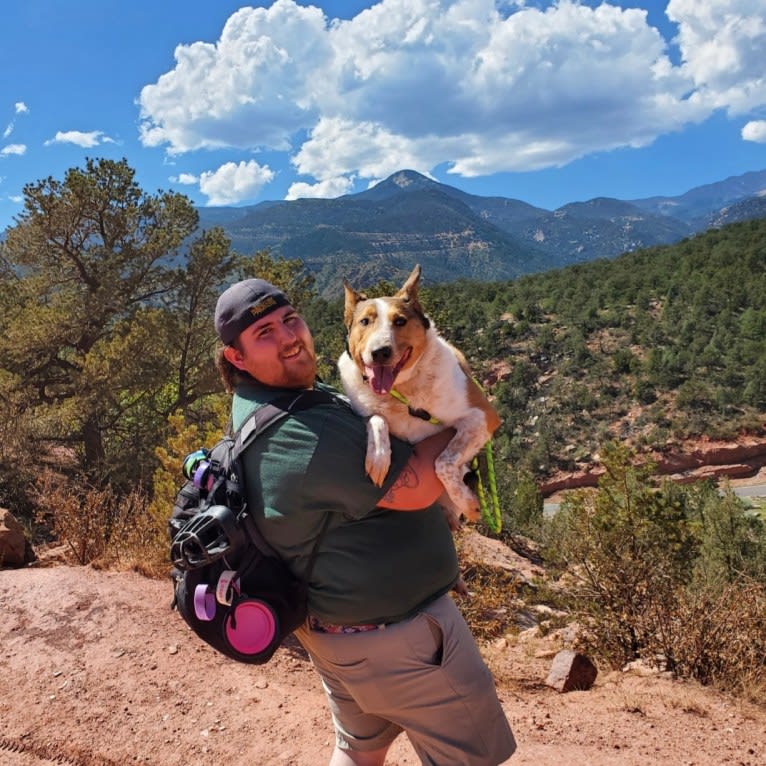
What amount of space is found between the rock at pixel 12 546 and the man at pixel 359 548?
593 centimetres

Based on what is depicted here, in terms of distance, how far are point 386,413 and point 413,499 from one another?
1.43 feet

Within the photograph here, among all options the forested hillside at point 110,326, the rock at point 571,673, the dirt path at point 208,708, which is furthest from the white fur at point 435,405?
the forested hillside at point 110,326

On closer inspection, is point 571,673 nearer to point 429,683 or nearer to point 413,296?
→ point 429,683

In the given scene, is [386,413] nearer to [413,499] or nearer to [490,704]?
[413,499]

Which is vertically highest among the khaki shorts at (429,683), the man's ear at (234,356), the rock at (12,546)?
the man's ear at (234,356)

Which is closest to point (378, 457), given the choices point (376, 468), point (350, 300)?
point (376, 468)

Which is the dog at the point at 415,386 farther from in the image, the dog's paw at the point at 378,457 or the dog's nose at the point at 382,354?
the dog's paw at the point at 378,457

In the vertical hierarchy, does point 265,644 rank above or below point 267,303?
below

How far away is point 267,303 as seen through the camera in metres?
1.85

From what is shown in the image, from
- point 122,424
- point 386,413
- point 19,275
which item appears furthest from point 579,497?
point 19,275

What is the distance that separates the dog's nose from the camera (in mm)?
2176

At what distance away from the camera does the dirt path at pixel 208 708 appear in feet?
11.4

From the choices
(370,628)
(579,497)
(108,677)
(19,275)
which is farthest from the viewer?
(19,275)

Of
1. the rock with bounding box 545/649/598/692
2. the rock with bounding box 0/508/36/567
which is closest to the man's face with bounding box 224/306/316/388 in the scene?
the rock with bounding box 545/649/598/692
